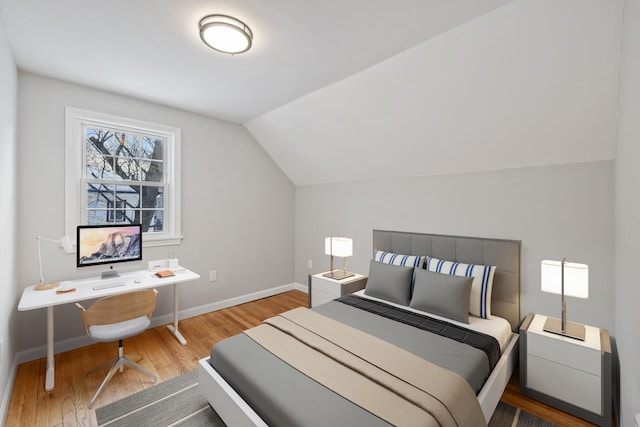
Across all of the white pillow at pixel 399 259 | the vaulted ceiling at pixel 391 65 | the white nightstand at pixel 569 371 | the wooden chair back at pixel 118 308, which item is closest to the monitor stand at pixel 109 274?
the wooden chair back at pixel 118 308

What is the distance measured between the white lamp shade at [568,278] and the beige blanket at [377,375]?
113 cm

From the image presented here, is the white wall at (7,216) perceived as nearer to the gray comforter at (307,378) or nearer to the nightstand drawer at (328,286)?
the gray comforter at (307,378)

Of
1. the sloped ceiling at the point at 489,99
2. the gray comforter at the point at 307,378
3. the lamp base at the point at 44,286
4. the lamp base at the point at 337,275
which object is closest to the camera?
the gray comforter at the point at 307,378

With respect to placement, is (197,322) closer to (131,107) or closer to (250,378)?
(250,378)

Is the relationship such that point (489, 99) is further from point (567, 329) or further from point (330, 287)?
point (330, 287)

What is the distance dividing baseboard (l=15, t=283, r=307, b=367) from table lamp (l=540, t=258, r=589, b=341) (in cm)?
320

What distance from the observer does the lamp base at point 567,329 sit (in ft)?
6.51

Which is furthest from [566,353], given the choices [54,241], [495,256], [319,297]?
[54,241]

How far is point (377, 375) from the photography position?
1.53m

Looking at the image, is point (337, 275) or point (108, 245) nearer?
point (108, 245)

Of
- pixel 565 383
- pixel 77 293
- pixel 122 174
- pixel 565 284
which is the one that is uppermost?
pixel 122 174

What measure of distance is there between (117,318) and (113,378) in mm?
595

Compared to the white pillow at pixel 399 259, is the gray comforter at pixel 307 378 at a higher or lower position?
lower

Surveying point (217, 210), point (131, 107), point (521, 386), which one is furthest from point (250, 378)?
point (131, 107)
